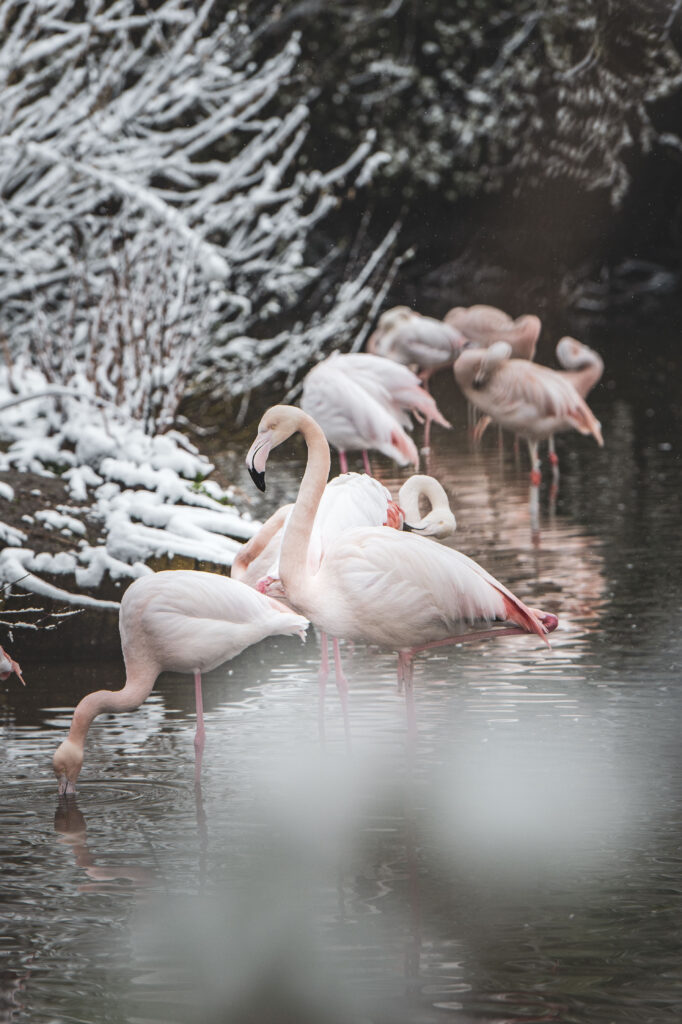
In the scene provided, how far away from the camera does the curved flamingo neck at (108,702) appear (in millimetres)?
4699

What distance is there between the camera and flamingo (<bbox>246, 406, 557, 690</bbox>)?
4.91 m

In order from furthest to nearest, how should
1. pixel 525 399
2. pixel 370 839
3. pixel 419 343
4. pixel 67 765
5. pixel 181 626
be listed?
pixel 419 343 → pixel 525 399 → pixel 181 626 → pixel 67 765 → pixel 370 839

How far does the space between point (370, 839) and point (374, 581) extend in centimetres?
89

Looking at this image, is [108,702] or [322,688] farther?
[322,688]

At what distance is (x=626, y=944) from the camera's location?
139 inches

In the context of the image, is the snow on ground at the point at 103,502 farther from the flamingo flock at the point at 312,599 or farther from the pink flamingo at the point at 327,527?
the flamingo flock at the point at 312,599

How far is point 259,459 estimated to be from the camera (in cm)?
477

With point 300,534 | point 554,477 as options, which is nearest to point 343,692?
point 300,534

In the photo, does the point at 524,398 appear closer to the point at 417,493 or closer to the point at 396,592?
the point at 417,493

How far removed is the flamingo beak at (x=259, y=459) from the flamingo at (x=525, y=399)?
5.25 meters

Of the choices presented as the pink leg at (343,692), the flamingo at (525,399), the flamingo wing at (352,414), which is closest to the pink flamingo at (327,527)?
the pink leg at (343,692)

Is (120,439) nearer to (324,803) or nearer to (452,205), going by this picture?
(324,803)

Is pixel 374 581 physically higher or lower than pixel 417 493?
lower

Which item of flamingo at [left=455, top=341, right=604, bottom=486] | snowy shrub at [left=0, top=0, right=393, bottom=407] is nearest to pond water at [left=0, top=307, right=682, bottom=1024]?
snowy shrub at [left=0, top=0, right=393, bottom=407]
